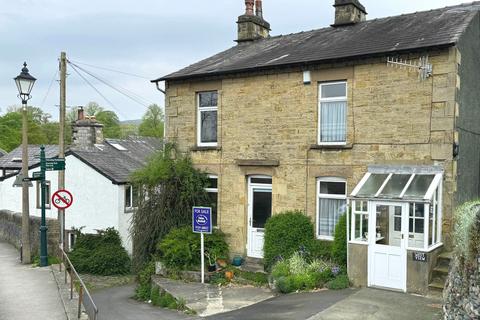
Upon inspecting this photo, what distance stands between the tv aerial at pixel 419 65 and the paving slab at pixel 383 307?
5.50 meters

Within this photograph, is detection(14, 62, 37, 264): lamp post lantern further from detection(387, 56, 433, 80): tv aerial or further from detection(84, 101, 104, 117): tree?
detection(84, 101, 104, 117): tree

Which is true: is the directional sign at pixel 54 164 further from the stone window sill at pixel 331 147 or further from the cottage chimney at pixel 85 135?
the cottage chimney at pixel 85 135

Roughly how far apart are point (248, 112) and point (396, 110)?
4.67 m

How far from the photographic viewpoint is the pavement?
31.8ft

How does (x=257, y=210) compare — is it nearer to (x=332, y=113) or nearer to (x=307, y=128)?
(x=307, y=128)

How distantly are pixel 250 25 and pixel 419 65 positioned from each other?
9.04m

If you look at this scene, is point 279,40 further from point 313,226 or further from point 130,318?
point 130,318

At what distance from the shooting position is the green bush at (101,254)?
66.7 feet

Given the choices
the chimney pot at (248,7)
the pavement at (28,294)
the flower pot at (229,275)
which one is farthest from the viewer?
the chimney pot at (248,7)

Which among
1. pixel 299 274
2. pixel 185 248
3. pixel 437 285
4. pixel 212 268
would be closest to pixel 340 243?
pixel 299 274

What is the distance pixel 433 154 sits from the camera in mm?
11750

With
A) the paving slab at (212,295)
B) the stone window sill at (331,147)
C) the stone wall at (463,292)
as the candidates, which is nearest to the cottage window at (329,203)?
the stone window sill at (331,147)

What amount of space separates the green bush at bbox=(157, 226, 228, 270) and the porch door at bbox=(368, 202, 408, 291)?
5.06 meters

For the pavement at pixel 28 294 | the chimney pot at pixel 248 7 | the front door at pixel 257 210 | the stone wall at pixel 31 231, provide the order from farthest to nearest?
the chimney pot at pixel 248 7, the stone wall at pixel 31 231, the front door at pixel 257 210, the pavement at pixel 28 294
